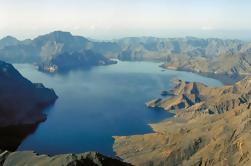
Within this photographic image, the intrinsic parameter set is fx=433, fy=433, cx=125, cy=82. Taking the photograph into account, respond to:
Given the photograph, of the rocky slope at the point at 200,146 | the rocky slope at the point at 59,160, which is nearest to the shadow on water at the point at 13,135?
the rocky slope at the point at 200,146

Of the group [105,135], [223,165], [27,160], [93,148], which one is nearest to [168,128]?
[105,135]

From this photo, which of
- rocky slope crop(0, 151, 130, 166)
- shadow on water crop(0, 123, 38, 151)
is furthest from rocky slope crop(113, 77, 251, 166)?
rocky slope crop(0, 151, 130, 166)

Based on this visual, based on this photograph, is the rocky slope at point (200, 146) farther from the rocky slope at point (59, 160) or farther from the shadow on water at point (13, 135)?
the rocky slope at point (59, 160)

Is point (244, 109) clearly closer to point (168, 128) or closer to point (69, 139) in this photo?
point (168, 128)

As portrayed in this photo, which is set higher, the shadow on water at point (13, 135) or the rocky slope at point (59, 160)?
the rocky slope at point (59, 160)

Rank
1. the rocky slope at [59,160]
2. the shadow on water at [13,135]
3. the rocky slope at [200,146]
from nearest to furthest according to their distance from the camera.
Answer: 1. the rocky slope at [59,160]
2. the rocky slope at [200,146]
3. the shadow on water at [13,135]

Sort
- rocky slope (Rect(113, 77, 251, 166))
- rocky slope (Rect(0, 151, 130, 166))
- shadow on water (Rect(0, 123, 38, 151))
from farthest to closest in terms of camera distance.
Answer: shadow on water (Rect(0, 123, 38, 151)) → rocky slope (Rect(113, 77, 251, 166)) → rocky slope (Rect(0, 151, 130, 166))

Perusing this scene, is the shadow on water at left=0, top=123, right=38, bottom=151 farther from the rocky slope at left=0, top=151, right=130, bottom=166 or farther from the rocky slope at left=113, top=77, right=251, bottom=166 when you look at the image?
the rocky slope at left=0, top=151, right=130, bottom=166

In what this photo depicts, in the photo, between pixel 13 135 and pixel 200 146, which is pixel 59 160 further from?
pixel 13 135
